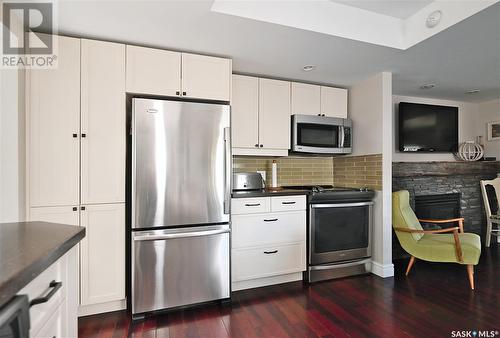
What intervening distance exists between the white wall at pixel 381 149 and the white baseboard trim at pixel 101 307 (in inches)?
105

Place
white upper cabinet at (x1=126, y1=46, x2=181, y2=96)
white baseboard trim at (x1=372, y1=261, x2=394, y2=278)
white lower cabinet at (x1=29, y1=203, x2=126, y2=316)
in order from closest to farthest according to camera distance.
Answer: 1. white lower cabinet at (x1=29, y1=203, x2=126, y2=316)
2. white upper cabinet at (x1=126, y1=46, x2=181, y2=96)
3. white baseboard trim at (x1=372, y1=261, x2=394, y2=278)

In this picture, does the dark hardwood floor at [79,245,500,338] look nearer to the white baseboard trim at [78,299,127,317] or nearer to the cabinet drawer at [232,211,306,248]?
the white baseboard trim at [78,299,127,317]

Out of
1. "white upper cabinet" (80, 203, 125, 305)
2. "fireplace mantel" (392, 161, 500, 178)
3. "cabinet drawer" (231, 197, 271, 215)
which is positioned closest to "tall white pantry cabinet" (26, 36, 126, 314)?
"white upper cabinet" (80, 203, 125, 305)

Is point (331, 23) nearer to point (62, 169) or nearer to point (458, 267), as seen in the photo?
point (62, 169)

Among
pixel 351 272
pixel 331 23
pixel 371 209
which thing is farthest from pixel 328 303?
pixel 331 23

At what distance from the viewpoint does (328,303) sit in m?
2.45

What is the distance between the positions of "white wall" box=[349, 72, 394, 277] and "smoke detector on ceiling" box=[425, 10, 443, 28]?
3.00 ft

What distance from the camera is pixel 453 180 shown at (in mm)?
4121

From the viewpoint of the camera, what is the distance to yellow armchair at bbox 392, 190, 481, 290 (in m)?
2.70

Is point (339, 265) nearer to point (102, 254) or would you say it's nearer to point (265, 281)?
point (265, 281)

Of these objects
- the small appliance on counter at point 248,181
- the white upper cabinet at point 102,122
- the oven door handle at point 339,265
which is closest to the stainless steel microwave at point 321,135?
the small appliance on counter at point 248,181

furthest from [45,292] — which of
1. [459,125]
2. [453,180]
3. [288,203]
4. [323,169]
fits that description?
[459,125]

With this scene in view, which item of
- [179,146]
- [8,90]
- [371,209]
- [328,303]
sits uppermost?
[8,90]

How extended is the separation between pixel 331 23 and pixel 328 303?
7.82 feet
